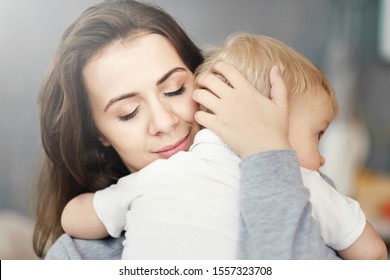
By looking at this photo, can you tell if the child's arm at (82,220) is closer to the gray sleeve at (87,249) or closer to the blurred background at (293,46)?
the gray sleeve at (87,249)

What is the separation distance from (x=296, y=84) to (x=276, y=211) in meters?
0.18

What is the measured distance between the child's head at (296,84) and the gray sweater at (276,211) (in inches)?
3.2

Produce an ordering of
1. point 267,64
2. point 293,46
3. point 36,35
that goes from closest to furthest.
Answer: point 267,64 < point 36,35 < point 293,46

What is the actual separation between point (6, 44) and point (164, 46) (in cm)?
27

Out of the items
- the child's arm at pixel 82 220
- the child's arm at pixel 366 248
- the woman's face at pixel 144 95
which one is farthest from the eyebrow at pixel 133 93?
the child's arm at pixel 366 248

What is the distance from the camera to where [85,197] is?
0.76 m

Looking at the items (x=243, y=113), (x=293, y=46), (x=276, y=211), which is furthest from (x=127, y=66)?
(x=293, y=46)

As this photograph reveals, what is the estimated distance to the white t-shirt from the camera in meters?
0.62

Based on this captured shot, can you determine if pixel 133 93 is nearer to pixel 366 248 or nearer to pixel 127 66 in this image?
pixel 127 66

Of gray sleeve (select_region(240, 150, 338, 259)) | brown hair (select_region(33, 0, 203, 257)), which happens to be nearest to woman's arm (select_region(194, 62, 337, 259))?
gray sleeve (select_region(240, 150, 338, 259))

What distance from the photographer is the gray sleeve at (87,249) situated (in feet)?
2.43

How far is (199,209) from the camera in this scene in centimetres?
63

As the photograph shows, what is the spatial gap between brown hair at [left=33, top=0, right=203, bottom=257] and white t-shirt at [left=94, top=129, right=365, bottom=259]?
0.13 meters
